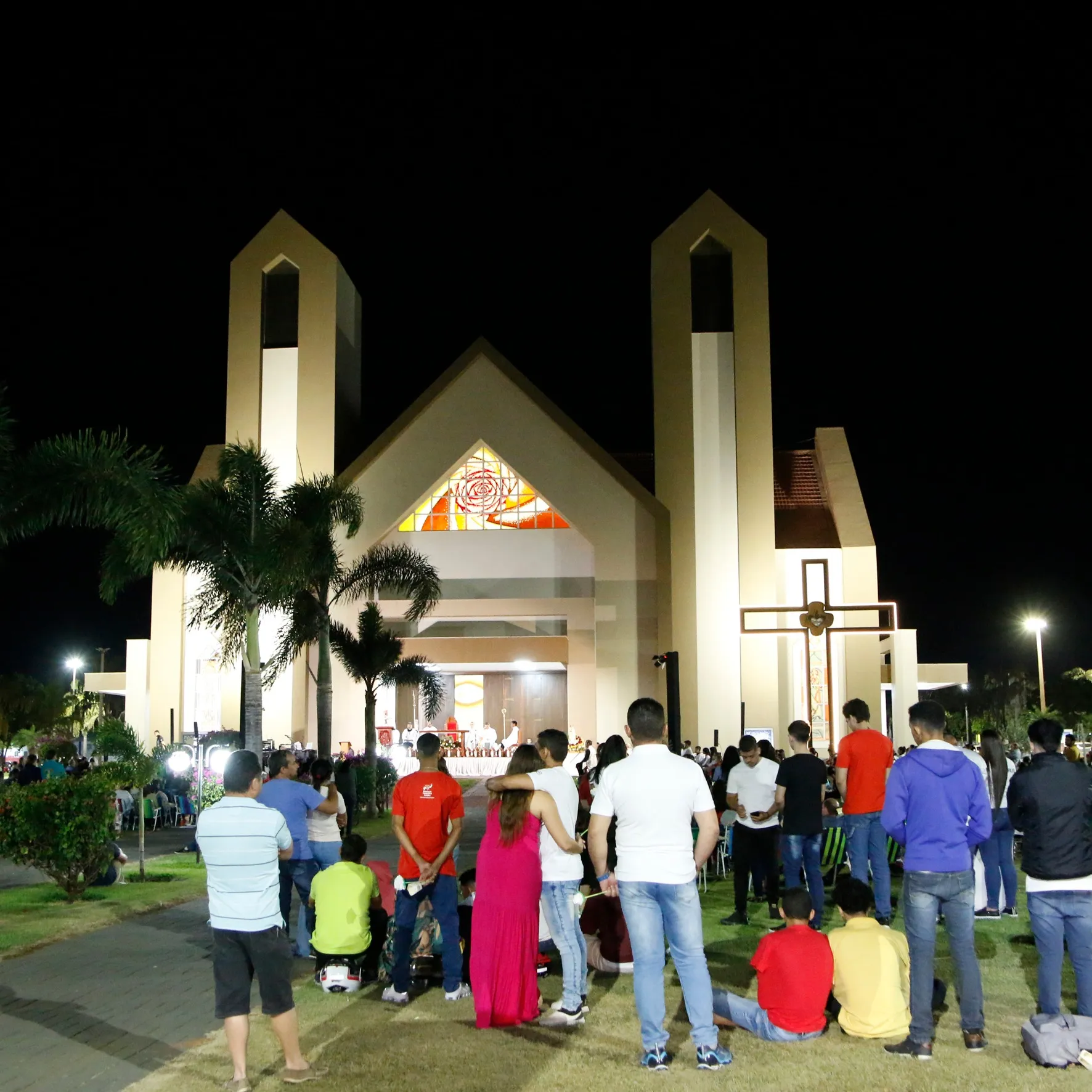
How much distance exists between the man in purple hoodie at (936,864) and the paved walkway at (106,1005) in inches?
152

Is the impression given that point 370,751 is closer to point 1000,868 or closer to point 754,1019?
point 1000,868

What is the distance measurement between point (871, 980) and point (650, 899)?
4.61 ft

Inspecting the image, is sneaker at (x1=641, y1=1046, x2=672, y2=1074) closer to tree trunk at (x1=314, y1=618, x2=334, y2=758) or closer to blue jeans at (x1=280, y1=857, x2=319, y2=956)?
blue jeans at (x1=280, y1=857, x2=319, y2=956)

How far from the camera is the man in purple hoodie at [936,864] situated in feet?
18.9

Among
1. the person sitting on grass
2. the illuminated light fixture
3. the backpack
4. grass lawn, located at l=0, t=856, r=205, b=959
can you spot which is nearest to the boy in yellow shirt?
the backpack

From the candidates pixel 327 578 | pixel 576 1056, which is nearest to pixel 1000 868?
pixel 576 1056

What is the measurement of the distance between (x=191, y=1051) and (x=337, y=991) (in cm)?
133

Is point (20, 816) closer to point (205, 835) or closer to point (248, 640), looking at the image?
point (248, 640)

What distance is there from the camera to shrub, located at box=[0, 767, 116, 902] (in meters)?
11.1

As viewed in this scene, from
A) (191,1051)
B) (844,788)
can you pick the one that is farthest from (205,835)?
(844,788)

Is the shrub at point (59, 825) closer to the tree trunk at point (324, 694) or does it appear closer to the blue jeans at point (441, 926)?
the blue jeans at point (441, 926)

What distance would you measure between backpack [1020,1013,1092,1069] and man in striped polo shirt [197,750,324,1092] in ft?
11.6

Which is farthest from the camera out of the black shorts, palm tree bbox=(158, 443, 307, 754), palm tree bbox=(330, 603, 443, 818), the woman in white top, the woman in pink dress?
palm tree bbox=(330, 603, 443, 818)

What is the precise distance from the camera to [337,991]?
738cm
